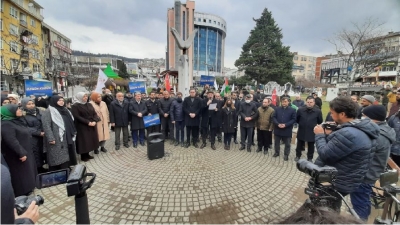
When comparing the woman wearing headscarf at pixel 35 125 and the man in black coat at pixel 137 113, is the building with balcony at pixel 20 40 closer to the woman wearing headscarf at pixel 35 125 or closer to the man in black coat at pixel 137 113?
the man in black coat at pixel 137 113

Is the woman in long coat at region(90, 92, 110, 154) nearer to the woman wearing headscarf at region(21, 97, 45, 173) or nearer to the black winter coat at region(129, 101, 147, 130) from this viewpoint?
the black winter coat at region(129, 101, 147, 130)

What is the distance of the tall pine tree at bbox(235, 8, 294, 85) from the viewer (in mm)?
30469

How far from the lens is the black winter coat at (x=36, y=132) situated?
13.5ft

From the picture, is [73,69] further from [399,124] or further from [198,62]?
[198,62]

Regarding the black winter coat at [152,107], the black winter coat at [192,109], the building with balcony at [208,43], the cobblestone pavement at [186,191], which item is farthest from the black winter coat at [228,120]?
the building with balcony at [208,43]

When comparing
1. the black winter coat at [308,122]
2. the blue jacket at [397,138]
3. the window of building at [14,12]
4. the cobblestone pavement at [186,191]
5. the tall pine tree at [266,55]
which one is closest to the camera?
the cobblestone pavement at [186,191]

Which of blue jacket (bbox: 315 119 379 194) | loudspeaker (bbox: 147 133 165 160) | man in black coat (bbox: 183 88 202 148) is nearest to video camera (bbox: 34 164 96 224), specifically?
blue jacket (bbox: 315 119 379 194)

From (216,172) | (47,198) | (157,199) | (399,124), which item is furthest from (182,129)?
(399,124)

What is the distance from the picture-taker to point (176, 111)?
6.79 metres

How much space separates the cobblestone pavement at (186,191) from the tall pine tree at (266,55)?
27.7m

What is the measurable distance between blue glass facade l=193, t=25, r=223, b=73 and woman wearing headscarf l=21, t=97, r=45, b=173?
264 ft

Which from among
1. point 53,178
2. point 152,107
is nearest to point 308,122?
point 152,107

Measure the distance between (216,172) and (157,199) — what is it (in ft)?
5.59

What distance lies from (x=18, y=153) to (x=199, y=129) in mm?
5181
